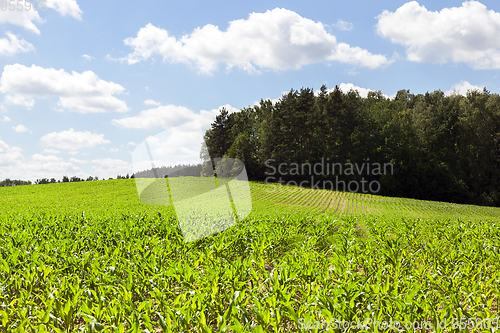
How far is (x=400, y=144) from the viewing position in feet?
135

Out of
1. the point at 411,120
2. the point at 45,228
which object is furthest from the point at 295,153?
the point at 45,228

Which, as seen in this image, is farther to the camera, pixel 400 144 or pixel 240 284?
pixel 400 144

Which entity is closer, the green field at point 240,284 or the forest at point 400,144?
the green field at point 240,284

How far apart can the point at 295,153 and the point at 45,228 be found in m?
34.5

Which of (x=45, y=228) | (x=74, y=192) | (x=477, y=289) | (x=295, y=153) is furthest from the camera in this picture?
(x=295, y=153)

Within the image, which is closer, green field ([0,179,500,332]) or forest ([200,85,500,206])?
green field ([0,179,500,332])

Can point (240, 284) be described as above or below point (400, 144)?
below

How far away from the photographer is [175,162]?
6016 millimetres

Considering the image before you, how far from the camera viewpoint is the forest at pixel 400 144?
3903 cm

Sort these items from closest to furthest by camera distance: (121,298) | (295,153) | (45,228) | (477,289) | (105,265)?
(121,298) < (477,289) < (105,265) < (45,228) < (295,153)

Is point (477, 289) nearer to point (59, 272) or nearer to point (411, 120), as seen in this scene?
point (59, 272)

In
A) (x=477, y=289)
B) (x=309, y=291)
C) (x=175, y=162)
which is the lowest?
(x=477, y=289)

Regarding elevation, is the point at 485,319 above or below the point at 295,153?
below

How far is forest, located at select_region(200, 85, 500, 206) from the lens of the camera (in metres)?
39.0
